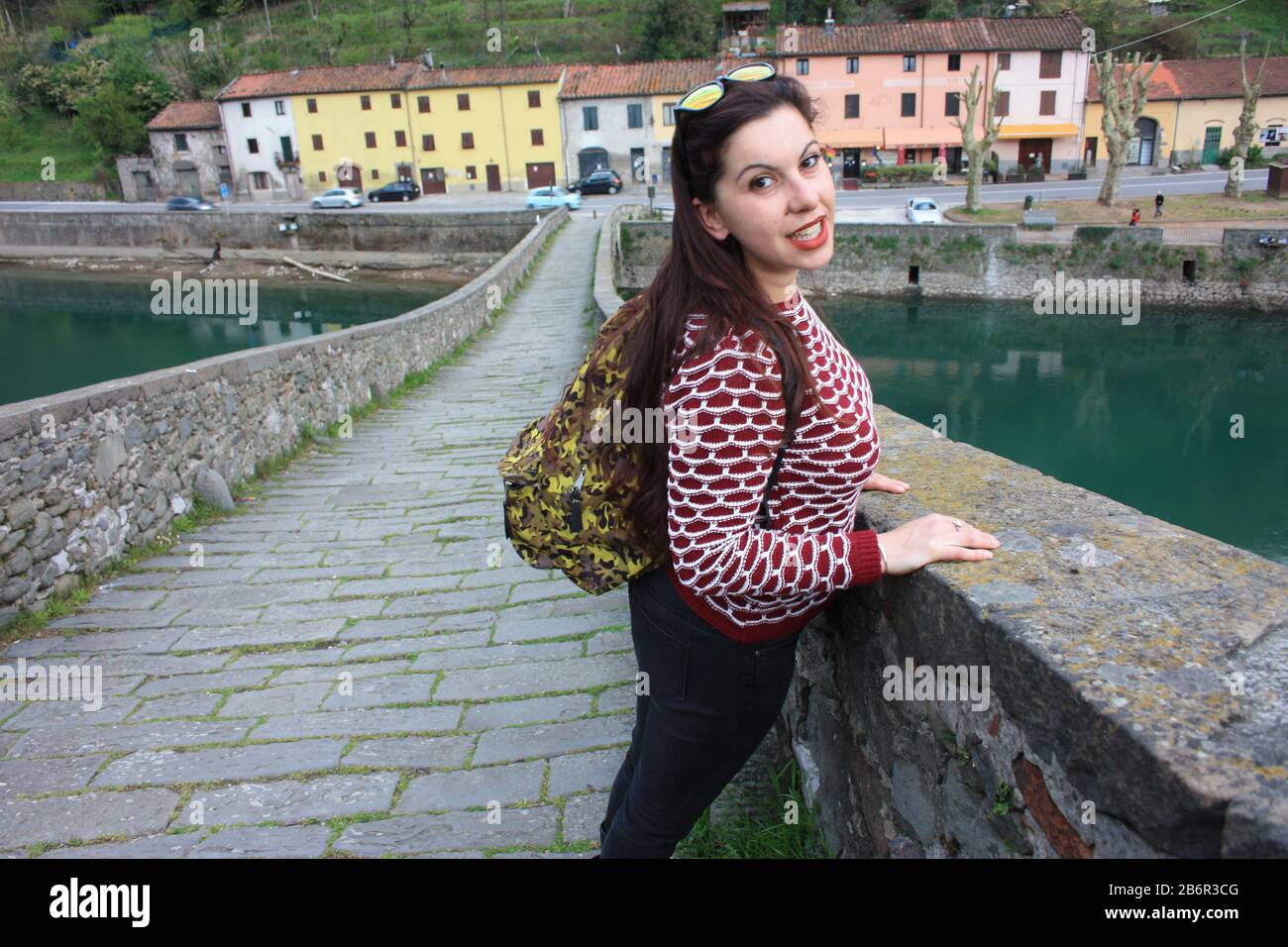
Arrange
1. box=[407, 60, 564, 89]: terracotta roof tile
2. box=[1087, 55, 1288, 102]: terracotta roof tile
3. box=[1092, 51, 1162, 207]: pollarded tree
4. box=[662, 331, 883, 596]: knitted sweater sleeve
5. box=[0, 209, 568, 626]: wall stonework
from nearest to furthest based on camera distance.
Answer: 1. box=[662, 331, 883, 596]: knitted sweater sleeve
2. box=[0, 209, 568, 626]: wall stonework
3. box=[1092, 51, 1162, 207]: pollarded tree
4. box=[1087, 55, 1288, 102]: terracotta roof tile
5. box=[407, 60, 564, 89]: terracotta roof tile

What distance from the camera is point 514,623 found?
153 inches

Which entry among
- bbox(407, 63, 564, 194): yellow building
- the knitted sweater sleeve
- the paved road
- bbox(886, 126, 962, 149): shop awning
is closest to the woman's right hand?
the knitted sweater sleeve

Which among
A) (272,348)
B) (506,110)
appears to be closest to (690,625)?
(272,348)

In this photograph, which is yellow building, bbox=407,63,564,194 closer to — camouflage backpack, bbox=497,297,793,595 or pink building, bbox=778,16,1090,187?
pink building, bbox=778,16,1090,187

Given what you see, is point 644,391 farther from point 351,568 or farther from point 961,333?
point 961,333

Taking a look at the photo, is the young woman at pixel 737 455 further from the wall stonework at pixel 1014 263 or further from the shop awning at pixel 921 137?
the shop awning at pixel 921 137

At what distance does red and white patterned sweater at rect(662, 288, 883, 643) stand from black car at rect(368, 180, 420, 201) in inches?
1669

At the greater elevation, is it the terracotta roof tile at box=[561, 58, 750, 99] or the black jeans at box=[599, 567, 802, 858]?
the terracotta roof tile at box=[561, 58, 750, 99]

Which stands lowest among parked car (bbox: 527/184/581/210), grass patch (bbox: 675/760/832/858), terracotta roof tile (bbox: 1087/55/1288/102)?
grass patch (bbox: 675/760/832/858)

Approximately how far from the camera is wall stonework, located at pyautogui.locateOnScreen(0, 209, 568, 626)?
404 cm

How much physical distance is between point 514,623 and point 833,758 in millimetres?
1977
